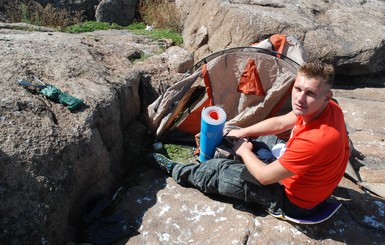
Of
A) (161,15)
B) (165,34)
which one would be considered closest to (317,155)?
(165,34)

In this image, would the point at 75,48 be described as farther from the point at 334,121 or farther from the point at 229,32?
the point at 334,121

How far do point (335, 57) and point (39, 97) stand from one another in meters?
4.33

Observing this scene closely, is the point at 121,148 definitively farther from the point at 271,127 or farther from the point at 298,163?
the point at 298,163

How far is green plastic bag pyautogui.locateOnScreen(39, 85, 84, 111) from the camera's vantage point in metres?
3.65

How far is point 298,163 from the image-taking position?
279 centimetres

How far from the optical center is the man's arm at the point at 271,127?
11.8 ft

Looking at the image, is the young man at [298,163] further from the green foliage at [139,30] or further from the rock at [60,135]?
the green foliage at [139,30]

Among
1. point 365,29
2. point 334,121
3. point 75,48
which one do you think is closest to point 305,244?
point 334,121

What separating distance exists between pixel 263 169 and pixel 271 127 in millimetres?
779

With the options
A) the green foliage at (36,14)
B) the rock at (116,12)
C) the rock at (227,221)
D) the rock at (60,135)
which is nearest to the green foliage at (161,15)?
the rock at (116,12)

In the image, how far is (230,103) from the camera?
472 centimetres

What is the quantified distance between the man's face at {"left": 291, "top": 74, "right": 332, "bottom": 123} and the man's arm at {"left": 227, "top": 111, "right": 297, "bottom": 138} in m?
0.71

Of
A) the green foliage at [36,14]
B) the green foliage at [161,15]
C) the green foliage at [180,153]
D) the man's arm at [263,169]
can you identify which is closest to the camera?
the man's arm at [263,169]

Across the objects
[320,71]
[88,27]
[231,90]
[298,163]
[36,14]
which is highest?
[320,71]
